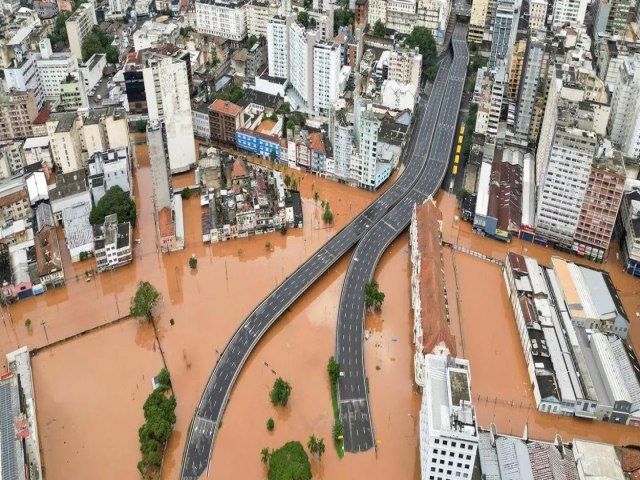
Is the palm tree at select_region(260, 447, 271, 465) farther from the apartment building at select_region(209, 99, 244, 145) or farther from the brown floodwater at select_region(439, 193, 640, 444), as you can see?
the apartment building at select_region(209, 99, 244, 145)

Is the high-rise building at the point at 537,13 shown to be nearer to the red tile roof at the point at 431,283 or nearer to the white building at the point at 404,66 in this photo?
the white building at the point at 404,66

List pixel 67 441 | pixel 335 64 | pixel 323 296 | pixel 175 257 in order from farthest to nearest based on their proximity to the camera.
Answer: pixel 335 64 → pixel 175 257 → pixel 323 296 → pixel 67 441

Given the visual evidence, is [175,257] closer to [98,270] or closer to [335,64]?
[98,270]

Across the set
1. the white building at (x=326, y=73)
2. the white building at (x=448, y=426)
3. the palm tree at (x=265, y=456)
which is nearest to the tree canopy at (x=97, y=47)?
the white building at (x=326, y=73)

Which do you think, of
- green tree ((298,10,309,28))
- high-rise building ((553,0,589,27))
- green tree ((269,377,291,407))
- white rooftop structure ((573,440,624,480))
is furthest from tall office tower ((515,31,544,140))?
green tree ((269,377,291,407))

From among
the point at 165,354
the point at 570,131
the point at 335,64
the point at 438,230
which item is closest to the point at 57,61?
the point at 335,64

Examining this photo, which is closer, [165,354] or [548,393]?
[548,393]
